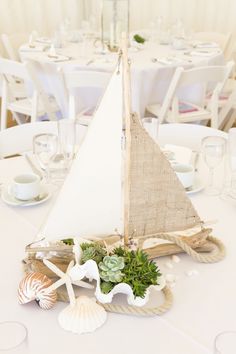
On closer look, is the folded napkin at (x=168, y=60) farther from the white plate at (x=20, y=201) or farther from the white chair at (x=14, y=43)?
the white plate at (x=20, y=201)

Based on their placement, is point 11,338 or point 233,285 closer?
point 11,338

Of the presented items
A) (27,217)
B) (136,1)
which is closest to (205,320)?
(27,217)

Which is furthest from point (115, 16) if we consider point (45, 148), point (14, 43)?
point (45, 148)

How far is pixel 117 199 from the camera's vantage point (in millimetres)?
1081

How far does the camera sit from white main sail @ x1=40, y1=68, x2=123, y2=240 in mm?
996

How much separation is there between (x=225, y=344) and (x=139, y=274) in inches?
9.6

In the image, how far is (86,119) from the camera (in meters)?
3.16

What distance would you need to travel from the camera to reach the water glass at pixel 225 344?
2.62 ft

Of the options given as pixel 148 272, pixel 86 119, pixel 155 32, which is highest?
pixel 148 272

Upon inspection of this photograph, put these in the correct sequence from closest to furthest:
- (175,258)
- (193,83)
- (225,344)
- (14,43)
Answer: (225,344)
(175,258)
(193,83)
(14,43)

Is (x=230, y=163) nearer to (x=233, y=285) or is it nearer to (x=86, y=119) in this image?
(x=233, y=285)

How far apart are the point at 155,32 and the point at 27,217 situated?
3.26 meters

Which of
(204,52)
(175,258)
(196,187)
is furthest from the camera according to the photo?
(204,52)

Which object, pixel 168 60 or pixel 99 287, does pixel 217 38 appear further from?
pixel 99 287
